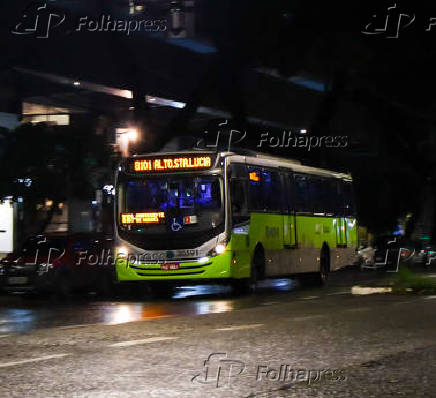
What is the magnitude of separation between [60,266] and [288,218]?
6195 mm

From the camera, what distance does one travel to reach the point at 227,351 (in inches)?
437

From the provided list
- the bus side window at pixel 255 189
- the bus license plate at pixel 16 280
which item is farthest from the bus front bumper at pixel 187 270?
the bus license plate at pixel 16 280

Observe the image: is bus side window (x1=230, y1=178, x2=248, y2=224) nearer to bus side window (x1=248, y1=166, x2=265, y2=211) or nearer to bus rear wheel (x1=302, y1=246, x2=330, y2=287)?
bus side window (x1=248, y1=166, x2=265, y2=211)

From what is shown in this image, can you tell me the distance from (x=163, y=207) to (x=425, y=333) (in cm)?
1045

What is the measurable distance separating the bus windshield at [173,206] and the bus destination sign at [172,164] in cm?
25

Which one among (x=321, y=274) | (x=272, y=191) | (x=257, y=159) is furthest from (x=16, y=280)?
(x=321, y=274)

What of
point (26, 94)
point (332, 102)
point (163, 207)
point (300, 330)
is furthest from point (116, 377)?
point (332, 102)

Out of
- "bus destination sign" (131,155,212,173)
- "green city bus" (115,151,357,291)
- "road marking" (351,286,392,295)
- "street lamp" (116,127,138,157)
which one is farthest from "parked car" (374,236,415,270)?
"bus destination sign" (131,155,212,173)

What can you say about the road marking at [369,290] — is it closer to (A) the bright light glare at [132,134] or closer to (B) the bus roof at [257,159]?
(B) the bus roof at [257,159]

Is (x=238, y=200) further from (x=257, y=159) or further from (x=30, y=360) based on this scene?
(x=30, y=360)

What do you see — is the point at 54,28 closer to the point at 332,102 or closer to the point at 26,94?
the point at 26,94

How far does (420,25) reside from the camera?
29859 millimetres

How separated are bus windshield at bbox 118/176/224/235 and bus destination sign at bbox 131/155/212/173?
0.25m

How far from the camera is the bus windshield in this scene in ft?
72.0
